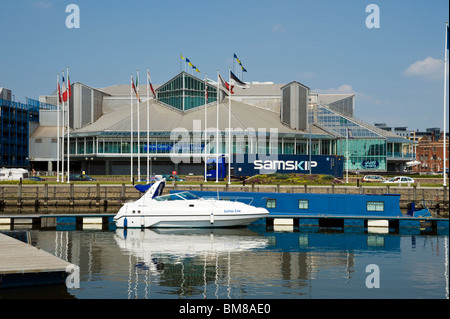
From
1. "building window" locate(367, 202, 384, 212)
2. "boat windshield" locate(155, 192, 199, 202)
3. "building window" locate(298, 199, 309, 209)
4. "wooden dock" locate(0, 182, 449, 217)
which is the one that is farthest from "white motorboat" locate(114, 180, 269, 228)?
"wooden dock" locate(0, 182, 449, 217)

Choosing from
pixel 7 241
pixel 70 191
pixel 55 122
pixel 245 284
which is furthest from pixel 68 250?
pixel 55 122

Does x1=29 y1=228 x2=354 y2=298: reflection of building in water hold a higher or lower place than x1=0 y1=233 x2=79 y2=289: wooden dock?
lower

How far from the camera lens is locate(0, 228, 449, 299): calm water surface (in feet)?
85.3

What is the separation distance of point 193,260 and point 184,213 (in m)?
12.4

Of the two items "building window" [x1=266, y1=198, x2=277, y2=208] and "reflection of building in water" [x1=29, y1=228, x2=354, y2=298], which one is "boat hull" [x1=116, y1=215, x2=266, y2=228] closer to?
"reflection of building in water" [x1=29, y1=228, x2=354, y2=298]

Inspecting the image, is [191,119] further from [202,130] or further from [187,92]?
[187,92]

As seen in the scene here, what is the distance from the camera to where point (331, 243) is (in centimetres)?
4175

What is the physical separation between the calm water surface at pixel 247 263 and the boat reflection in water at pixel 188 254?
0.18 feet

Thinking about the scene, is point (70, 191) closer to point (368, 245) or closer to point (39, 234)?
point (39, 234)

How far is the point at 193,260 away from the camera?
1345 inches

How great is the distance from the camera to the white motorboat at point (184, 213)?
46250 mm

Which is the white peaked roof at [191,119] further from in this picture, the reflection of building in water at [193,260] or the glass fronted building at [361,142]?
the reflection of building in water at [193,260]

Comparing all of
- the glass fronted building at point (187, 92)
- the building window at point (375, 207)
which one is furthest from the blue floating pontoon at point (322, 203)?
the glass fronted building at point (187, 92)

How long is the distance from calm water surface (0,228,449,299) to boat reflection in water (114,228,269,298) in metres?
0.05
